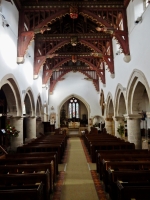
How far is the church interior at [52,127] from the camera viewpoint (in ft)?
12.7

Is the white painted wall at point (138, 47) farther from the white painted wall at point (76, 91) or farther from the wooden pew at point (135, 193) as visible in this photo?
the white painted wall at point (76, 91)

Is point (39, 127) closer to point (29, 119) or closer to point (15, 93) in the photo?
point (29, 119)

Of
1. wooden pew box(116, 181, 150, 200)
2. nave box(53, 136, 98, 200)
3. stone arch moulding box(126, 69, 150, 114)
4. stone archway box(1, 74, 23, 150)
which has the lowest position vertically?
nave box(53, 136, 98, 200)

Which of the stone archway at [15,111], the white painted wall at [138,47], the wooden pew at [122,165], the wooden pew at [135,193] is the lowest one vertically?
the wooden pew at [122,165]

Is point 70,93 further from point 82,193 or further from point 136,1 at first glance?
point 82,193

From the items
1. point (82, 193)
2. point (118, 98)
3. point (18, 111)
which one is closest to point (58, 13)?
point (18, 111)

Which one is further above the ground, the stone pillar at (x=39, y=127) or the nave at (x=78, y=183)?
the stone pillar at (x=39, y=127)

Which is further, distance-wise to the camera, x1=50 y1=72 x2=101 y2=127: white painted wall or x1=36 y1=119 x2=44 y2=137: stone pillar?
x1=50 y1=72 x2=101 y2=127: white painted wall

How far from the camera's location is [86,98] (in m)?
22.1

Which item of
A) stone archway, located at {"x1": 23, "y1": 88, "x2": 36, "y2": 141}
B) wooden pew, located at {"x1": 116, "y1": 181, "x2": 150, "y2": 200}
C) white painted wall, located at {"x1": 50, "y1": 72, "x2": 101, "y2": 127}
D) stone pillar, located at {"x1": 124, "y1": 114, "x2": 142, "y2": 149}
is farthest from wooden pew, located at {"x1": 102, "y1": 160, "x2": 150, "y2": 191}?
white painted wall, located at {"x1": 50, "y1": 72, "x2": 101, "y2": 127}

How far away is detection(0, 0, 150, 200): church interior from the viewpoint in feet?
12.7

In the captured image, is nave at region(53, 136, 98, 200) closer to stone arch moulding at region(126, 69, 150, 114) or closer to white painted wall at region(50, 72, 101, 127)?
stone arch moulding at region(126, 69, 150, 114)

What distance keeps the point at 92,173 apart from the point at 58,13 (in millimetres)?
7365

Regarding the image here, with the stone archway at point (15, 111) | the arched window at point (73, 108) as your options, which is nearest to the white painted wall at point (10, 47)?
the stone archway at point (15, 111)
